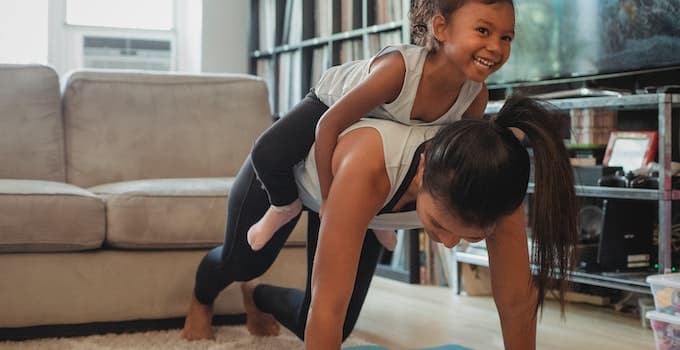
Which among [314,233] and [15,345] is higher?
[314,233]

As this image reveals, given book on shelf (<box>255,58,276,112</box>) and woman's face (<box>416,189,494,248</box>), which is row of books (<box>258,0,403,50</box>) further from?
woman's face (<box>416,189,494,248</box>)

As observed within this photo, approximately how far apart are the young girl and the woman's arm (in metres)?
0.25

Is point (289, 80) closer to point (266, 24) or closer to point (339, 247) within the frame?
point (266, 24)

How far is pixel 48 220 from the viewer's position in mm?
2307

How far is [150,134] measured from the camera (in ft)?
9.70

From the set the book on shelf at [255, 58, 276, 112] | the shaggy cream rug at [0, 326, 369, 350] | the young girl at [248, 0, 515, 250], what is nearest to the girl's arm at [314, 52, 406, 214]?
the young girl at [248, 0, 515, 250]

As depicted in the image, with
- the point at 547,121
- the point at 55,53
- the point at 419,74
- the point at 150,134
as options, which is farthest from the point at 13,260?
the point at 55,53

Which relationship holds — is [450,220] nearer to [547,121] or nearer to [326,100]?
[547,121]

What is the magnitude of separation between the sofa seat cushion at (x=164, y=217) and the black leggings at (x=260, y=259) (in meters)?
0.23

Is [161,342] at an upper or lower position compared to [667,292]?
lower

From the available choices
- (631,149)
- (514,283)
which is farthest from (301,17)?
(514,283)

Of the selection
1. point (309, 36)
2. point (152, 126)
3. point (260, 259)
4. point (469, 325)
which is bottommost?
point (469, 325)

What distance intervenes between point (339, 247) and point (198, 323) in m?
1.04

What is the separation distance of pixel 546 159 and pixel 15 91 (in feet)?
6.85
